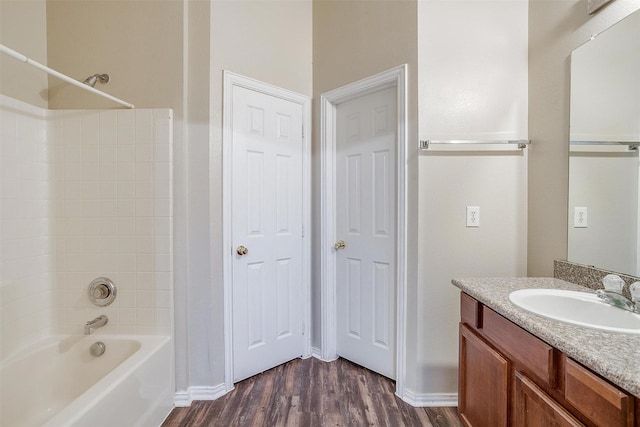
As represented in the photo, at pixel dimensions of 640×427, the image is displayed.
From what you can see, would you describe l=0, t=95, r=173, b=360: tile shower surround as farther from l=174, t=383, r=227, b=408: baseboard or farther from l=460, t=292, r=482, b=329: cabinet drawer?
l=460, t=292, r=482, b=329: cabinet drawer

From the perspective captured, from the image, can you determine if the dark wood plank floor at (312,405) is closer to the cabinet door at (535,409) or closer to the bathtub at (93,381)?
the bathtub at (93,381)

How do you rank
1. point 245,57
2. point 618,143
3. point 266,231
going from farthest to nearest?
1. point 266,231
2. point 245,57
3. point 618,143

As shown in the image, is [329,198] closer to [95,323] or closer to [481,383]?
[481,383]

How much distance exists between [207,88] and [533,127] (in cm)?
198

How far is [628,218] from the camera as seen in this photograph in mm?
1233

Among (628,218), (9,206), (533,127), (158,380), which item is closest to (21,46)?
(9,206)

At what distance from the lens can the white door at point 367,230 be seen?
2.03 meters

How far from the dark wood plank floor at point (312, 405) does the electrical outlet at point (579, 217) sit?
1242 millimetres

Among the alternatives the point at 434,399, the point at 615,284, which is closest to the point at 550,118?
the point at 615,284

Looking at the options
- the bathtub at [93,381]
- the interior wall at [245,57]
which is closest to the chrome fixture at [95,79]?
the interior wall at [245,57]

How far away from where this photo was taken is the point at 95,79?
1.77 m

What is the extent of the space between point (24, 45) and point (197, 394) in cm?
234

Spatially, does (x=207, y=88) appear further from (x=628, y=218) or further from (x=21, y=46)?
(x=628, y=218)

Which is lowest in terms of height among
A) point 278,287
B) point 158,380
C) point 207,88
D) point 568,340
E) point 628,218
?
point 158,380
